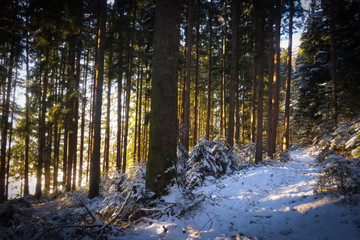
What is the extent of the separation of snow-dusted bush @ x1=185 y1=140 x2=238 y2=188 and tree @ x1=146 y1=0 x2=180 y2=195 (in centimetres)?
409

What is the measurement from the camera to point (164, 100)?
3846 mm

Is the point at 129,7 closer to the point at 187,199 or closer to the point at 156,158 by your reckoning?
the point at 156,158

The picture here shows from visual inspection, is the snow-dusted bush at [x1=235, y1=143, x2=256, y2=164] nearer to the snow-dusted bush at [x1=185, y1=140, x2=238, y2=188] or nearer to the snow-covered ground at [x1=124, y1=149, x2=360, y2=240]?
the snow-dusted bush at [x1=185, y1=140, x2=238, y2=188]

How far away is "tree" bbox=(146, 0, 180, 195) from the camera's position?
3773 mm

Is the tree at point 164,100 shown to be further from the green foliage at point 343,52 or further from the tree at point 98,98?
the green foliage at point 343,52

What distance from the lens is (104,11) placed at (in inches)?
328

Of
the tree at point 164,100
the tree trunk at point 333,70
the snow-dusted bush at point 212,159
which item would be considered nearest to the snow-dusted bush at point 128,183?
the tree at point 164,100

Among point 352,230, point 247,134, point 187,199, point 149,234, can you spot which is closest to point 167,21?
point 187,199

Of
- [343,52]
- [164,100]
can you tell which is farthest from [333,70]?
[164,100]

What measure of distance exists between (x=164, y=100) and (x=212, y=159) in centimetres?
610

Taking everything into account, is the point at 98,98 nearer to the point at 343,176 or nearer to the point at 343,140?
the point at 343,176

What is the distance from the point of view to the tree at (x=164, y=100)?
377 cm

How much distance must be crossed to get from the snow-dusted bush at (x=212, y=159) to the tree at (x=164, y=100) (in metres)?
4.09

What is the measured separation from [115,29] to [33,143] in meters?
12.7
